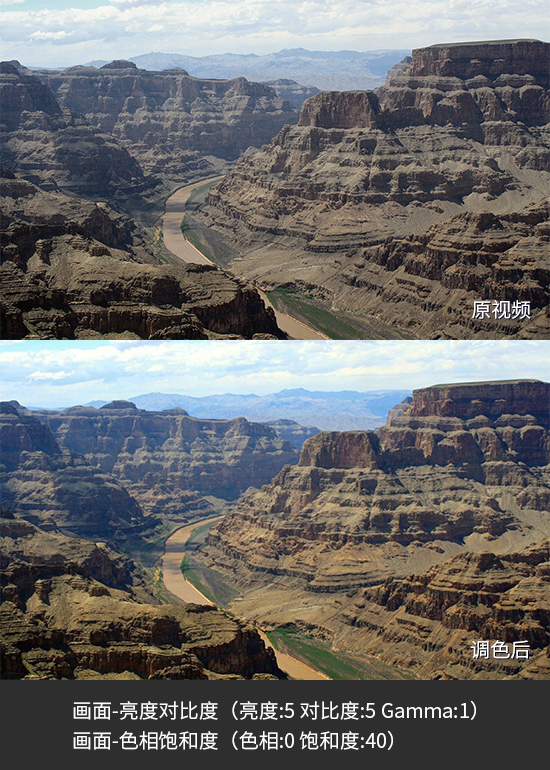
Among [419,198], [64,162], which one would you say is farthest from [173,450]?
[419,198]

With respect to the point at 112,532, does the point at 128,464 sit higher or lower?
lower

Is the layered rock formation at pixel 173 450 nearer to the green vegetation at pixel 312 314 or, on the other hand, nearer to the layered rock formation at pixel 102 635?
the green vegetation at pixel 312 314

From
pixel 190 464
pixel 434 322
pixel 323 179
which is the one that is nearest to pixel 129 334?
pixel 434 322

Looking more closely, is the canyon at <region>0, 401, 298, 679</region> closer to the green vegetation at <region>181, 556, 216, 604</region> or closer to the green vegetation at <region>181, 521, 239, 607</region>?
the green vegetation at <region>181, 556, 216, 604</region>

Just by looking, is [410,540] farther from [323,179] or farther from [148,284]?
[323,179]

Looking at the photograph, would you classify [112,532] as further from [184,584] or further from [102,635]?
[102,635]
